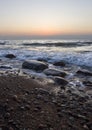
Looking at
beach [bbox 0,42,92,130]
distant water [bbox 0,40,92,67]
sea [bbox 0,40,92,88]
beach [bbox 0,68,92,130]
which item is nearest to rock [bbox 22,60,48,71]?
sea [bbox 0,40,92,88]

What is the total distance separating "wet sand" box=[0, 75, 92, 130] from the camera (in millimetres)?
4770

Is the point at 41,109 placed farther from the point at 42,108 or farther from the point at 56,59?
the point at 56,59

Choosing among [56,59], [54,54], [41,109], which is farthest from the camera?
[54,54]

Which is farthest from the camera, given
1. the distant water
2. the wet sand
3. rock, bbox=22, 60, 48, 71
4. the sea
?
the distant water

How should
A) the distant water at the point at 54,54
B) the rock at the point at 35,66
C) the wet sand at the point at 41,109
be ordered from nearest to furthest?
1. the wet sand at the point at 41,109
2. the rock at the point at 35,66
3. the distant water at the point at 54,54

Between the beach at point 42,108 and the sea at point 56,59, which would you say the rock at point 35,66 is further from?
the beach at point 42,108

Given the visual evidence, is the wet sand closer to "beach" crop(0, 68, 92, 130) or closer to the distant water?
"beach" crop(0, 68, 92, 130)

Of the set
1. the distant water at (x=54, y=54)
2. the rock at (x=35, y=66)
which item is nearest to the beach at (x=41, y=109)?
the rock at (x=35, y=66)

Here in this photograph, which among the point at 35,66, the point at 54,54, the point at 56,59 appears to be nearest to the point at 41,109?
the point at 35,66

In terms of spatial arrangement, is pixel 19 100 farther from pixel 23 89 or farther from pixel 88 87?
pixel 88 87

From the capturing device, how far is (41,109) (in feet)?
18.1

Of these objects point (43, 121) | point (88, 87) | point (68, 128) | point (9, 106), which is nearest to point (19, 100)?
point (9, 106)

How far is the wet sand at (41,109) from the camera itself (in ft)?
15.6

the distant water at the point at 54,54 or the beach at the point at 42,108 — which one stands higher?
the beach at the point at 42,108
